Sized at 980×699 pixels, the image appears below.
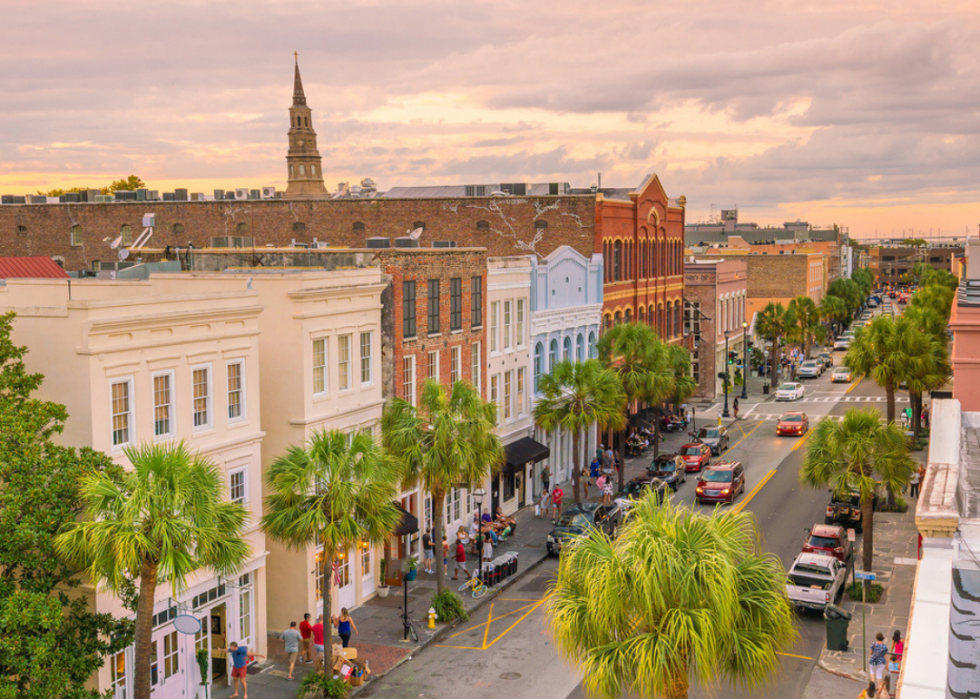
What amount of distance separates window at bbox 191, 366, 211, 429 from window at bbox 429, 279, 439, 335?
1222 cm

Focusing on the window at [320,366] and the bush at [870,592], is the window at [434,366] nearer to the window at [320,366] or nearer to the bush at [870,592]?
the window at [320,366]

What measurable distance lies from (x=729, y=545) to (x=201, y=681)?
583 inches

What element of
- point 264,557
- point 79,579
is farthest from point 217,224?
point 79,579

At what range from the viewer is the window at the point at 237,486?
26.9 metres

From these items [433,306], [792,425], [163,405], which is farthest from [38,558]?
[792,425]

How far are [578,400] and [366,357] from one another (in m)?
13.0

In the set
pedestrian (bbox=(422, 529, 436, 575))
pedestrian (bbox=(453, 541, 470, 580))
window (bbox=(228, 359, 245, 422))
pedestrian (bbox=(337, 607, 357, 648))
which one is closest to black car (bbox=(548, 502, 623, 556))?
pedestrian (bbox=(453, 541, 470, 580))

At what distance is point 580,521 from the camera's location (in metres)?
37.2

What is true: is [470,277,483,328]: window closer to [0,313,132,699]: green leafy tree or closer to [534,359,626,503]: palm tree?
[534,359,626,503]: palm tree

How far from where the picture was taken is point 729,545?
641 inches

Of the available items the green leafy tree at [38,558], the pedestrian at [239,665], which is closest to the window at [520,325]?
the pedestrian at [239,665]

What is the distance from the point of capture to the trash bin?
28.4m

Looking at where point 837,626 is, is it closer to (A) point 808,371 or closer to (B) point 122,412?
(B) point 122,412

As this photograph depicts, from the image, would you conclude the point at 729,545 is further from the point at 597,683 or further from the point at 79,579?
the point at 79,579
